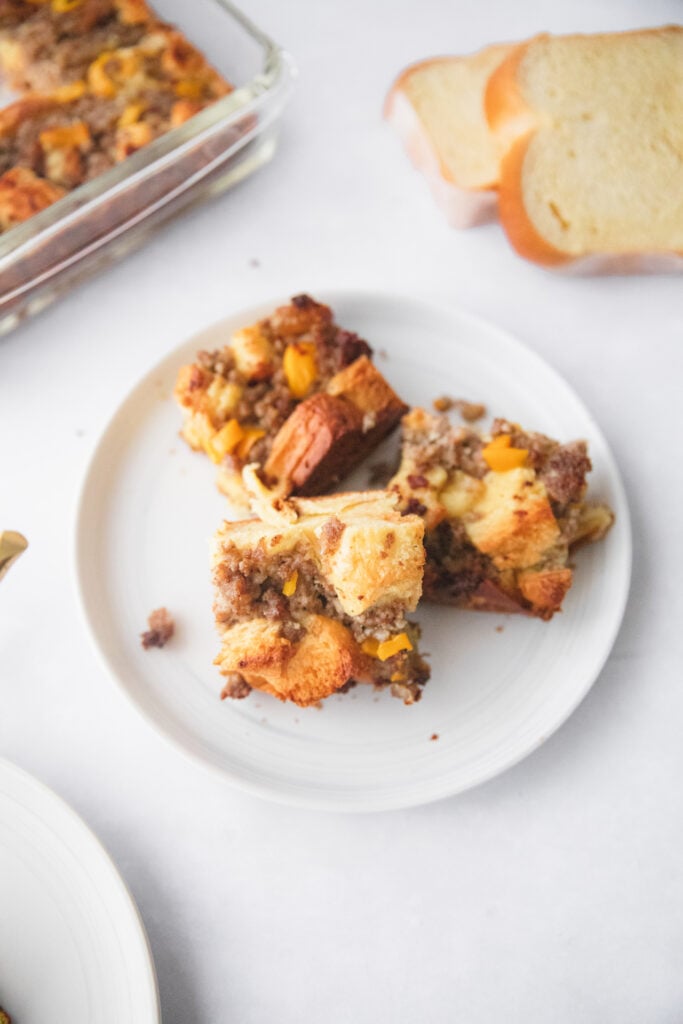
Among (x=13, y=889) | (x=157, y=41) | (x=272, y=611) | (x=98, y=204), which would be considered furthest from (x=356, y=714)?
(x=157, y=41)

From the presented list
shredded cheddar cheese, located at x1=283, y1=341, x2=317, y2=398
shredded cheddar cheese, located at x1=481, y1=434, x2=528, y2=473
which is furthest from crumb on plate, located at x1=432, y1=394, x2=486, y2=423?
shredded cheddar cheese, located at x1=283, y1=341, x2=317, y2=398

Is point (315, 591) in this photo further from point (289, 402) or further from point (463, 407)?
point (463, 407)

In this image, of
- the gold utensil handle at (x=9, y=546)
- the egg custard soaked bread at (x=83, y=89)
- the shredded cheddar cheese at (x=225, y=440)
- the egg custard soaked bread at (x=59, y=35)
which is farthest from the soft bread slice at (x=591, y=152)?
the gold utensil handle at (x=9, y=546)

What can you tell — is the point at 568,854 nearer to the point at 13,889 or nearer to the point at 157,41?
the point at 13,889

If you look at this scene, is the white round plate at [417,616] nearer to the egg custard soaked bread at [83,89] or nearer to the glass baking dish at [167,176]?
the glass baking dish at [167,176]

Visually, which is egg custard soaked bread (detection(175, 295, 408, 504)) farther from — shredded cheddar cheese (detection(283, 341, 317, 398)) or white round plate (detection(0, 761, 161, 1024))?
Answer: white round plate (detection(0, 761, 161, 1024))

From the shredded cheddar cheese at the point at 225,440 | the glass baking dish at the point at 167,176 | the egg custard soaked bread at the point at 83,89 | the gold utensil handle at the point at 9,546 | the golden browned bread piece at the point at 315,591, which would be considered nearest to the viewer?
the golden browned bread piece at the point at 315,591
